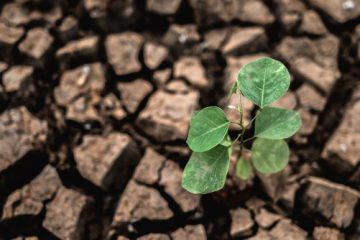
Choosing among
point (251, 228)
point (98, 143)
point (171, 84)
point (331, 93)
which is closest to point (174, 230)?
point (251, 228)

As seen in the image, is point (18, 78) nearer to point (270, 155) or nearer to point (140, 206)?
point (140, 206)

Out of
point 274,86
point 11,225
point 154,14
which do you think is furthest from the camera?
point 154,14

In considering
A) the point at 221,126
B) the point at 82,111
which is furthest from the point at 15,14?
the point at 221,126

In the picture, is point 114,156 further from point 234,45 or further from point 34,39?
point 234,45

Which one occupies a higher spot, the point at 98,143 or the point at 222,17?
the point at 222,17

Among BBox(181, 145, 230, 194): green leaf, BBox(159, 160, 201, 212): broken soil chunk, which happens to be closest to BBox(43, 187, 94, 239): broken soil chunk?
BBox(159, 160, 201, 212): broken soil chunk

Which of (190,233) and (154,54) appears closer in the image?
(190,233)

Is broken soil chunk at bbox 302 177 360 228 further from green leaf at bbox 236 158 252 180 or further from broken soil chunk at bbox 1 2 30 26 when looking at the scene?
broken soil chunk at bbox 1 2 30 26
